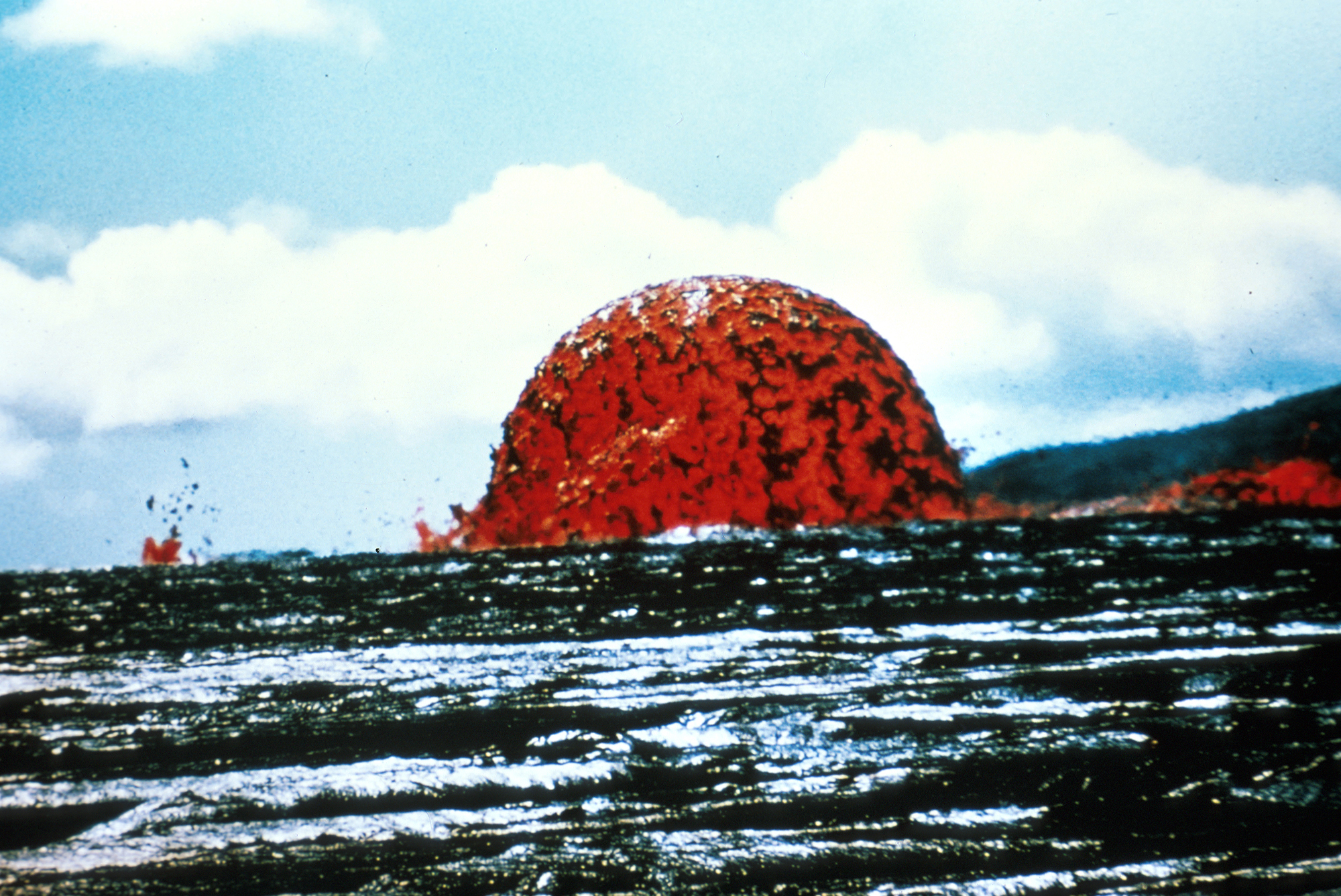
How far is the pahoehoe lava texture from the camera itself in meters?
3.52

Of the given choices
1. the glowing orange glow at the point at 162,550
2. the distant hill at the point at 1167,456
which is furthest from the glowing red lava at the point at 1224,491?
the glowing orange glow at the point at 162,550

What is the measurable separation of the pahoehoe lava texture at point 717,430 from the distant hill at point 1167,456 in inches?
49.6

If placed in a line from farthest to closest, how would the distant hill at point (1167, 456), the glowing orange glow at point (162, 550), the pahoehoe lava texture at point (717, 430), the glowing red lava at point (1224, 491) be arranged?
1. the distant hill at point (1167, 456)
2. the glowing red lava at point (1224, 491)
3. the pahoehoe lava texture at point (717, 430)
4. the glowing orange glow at point (162, 550)

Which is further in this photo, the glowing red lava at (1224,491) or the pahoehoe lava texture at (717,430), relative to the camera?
the glowing red lava at (1224,491)

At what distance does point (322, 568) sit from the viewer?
1.62m

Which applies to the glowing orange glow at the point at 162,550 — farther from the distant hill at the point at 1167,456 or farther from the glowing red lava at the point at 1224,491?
the distant hill at the point at 1167,456

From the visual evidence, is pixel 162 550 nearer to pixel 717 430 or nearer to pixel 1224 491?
pixel 717 430

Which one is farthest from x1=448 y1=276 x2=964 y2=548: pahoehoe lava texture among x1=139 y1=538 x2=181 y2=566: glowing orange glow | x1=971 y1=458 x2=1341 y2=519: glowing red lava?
x1=139 y1=538 x2=181 y2=566: glowing orange glow

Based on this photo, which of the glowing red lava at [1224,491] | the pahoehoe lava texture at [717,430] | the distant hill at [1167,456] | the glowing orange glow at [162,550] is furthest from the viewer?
the distant hill at [1167,456]

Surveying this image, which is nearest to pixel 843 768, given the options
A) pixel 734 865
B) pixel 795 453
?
pixel 734 865

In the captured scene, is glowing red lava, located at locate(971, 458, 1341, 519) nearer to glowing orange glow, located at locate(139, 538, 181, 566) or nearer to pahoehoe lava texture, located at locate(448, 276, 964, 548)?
pahoehoe lava texture, located at locate(448, 276, 964, 548)

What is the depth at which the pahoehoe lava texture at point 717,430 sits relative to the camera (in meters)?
3.52

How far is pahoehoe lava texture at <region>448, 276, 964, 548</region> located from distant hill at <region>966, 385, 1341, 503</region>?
4.13 feet

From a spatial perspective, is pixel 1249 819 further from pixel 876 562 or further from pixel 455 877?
pixel 455 877
